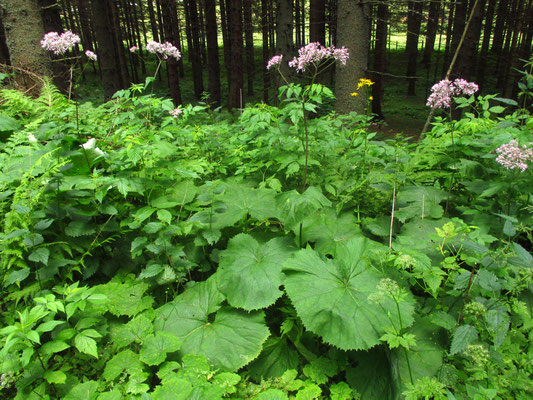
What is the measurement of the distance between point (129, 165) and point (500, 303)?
104 inches

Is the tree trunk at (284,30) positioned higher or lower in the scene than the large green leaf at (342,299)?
higher

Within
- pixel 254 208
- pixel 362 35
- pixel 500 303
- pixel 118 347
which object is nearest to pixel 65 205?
pixel 118 347

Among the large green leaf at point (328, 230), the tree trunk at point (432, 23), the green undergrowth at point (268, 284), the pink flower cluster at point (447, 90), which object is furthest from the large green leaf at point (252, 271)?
the tree trunk at point (432, 23)

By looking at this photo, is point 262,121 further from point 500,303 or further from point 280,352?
point 500,303

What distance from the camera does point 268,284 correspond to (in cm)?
189

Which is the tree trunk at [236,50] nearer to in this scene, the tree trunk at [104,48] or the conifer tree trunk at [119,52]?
the tree trunk at [104,48]

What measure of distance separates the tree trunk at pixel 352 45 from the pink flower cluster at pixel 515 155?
13.4ft

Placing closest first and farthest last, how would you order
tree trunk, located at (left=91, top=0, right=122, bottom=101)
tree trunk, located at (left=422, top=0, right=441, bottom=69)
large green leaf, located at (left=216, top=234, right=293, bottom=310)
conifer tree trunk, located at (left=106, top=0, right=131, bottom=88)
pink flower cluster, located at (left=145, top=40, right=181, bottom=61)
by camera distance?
large green leaf, located at (left=216, top=234, right=293, bottom=310) < pink flower cluster, located at (left=145, top=40, right=181, bottom=61) < tree trunk, located at (left=91, top=0, right=122, bottom=101) < tree trunk, located at (left=422, top=0, right=441, bottom=69) < conifer tree trunk, located at (left=106, top=0, right=131, bottom=88)

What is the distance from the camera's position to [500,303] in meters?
Answer: 1.60

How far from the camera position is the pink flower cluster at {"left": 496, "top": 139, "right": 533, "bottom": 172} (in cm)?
179

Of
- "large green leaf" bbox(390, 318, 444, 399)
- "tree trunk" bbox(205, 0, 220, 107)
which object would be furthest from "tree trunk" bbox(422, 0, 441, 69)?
"large green leaf" bbox(390, 318, 444, 399)

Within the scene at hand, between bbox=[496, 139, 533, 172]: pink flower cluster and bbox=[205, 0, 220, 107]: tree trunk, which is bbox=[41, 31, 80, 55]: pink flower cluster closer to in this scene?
bbox=[496, 139, 533, 172]: pink flower cluster

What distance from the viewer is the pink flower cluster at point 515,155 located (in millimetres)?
1793

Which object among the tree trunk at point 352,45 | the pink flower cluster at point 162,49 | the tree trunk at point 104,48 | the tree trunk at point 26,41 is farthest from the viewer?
the tree trunk at point 104,48
